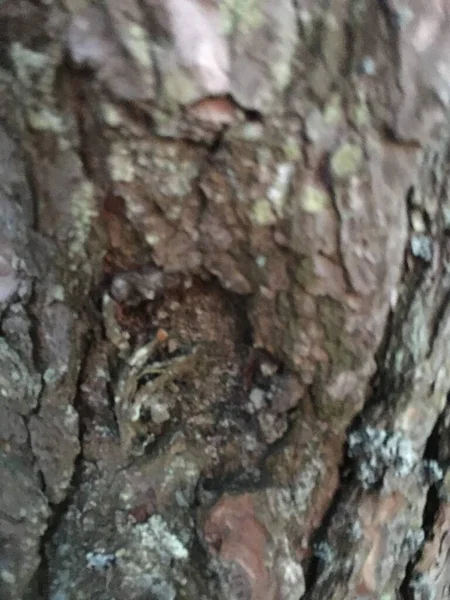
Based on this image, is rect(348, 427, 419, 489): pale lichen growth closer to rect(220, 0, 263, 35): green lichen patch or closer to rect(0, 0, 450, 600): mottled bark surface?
rect(0, 0, 450, 600): mottled bark surface

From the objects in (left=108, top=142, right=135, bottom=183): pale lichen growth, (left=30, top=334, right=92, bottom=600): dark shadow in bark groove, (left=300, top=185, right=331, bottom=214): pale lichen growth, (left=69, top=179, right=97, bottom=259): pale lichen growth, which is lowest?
(left=30, top=334, right=92, bottom=600): dark shadow in bark groove

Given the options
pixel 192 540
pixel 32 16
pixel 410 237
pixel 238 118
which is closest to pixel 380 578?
pixel 192 540

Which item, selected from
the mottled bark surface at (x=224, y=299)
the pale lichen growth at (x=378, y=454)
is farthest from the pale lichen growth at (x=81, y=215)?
the pale lichen growth at (x=378, y=454)

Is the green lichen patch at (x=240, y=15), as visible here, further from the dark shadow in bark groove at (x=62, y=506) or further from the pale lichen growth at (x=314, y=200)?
the dark shadow in bark groove at (x=62, y=506)

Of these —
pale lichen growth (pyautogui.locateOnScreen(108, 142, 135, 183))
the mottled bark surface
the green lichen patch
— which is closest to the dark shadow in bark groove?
the mottled bark surface

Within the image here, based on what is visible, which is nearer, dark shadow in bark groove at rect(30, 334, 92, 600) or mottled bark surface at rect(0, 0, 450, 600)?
mottled bark surface at rect(0, 0, 450, 600)

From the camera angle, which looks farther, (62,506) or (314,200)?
(62,506)

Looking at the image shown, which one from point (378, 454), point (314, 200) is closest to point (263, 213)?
point (314, 200)

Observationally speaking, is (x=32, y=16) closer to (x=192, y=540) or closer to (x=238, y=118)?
(x=238, y=118)

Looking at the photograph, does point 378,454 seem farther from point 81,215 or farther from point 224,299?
point 81,215
